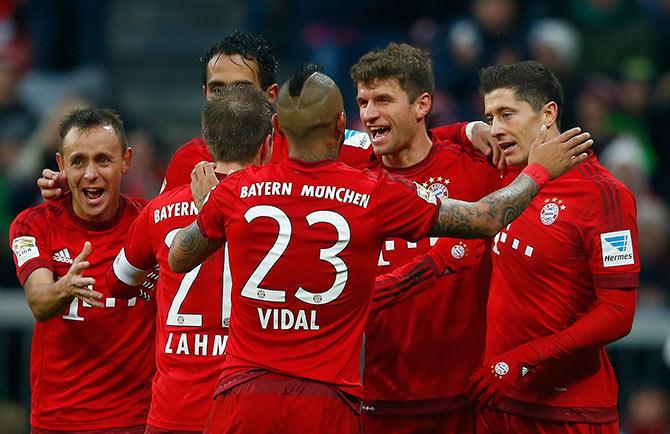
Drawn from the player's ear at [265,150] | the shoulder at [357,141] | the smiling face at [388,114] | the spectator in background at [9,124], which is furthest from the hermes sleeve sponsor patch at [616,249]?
the spectator in background at [9,124]

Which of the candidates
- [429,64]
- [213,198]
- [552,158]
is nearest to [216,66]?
[429,64]

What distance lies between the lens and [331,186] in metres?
5.82

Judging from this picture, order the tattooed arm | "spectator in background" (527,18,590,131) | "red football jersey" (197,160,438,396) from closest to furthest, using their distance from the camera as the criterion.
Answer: "red football jersey" (197,160,438,396) → the tattooed arm → "spectator in background" (527,18,590,131)

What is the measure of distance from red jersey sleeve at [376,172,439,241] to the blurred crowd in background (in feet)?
18.4

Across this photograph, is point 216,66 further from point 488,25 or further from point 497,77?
point 488,25

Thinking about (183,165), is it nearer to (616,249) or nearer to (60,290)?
(60,290)

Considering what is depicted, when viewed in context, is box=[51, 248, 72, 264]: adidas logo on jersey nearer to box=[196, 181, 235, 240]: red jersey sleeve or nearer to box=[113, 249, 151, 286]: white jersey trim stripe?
box=[113, 249, 151, 286]: white jersey trim stripe

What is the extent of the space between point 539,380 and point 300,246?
1752 mm

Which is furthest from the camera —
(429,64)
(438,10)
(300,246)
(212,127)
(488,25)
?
(438,10)

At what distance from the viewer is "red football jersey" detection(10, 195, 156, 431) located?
23.4 ft

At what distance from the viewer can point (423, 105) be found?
725 centimetres

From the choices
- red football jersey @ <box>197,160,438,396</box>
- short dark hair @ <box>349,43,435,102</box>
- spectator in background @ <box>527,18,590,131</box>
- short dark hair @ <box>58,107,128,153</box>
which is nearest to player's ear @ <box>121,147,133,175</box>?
short dark hair @ <box>58,107,128,153</box>

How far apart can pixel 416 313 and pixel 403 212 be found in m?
1.39

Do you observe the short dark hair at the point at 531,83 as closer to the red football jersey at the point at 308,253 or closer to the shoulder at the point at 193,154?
the red football jersey at the point at 308,253
